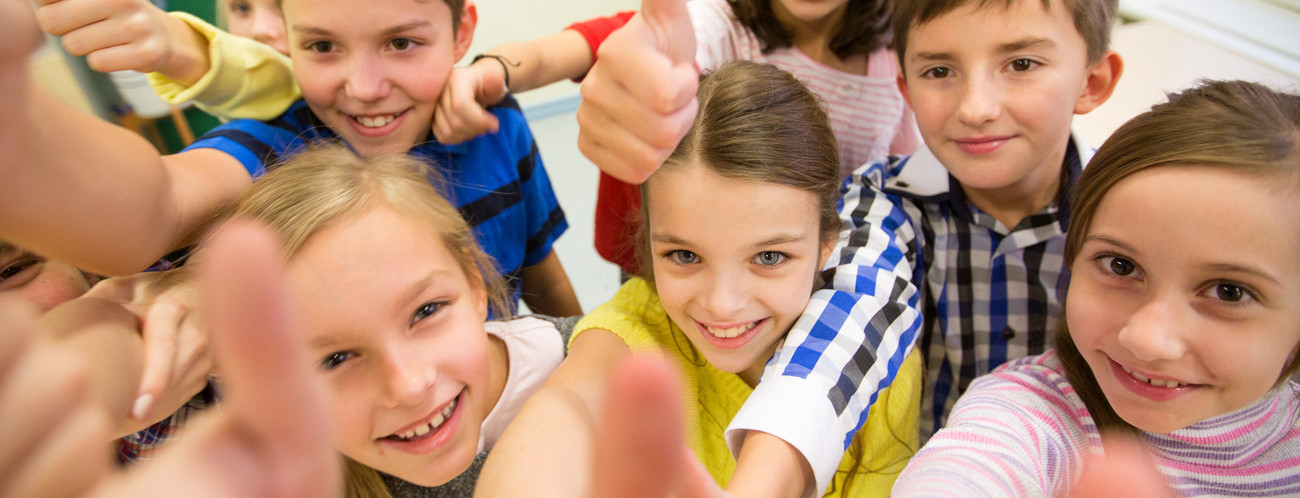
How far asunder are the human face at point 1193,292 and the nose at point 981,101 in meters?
0.18

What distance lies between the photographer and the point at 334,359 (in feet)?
1.73

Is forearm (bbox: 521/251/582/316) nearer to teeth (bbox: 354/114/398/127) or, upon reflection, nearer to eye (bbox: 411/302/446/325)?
teeth (bbox: 354/114/398/127)

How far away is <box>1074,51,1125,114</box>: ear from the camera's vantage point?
0.71 m

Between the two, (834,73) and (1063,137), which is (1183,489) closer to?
(1063,137)

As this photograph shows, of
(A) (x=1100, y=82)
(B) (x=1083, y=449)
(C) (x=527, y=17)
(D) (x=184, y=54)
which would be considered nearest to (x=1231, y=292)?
(B) (x=1083, y=449)

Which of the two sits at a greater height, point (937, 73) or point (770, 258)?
point (937, 73)

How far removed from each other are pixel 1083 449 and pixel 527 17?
2.15m

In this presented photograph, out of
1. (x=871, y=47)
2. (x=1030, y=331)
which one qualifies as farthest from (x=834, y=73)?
(x=1030, y=331)

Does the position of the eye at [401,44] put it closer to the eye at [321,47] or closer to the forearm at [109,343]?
the eye at [321,47]

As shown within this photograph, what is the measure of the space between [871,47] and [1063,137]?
296 mm

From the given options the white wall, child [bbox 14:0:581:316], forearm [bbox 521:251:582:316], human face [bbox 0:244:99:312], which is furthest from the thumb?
the white wall

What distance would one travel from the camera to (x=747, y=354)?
25.2 inches

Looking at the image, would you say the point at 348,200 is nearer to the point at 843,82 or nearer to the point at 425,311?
the point at 425,311

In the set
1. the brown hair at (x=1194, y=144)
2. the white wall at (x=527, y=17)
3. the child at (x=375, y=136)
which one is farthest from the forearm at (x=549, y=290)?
the white wall at (x=527, y=17)
